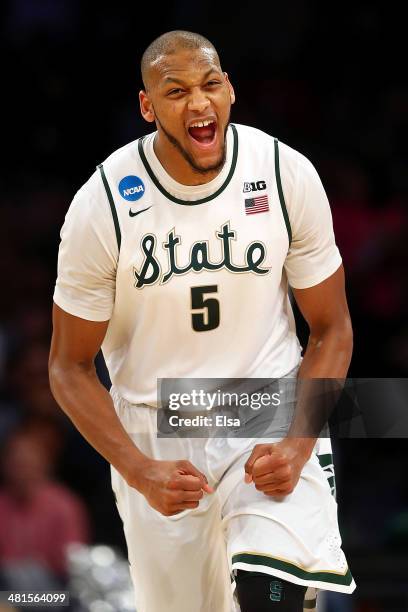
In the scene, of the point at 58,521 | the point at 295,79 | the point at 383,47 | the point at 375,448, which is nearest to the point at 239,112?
the point at 295,79

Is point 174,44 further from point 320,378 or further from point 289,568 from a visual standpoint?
point 289,568

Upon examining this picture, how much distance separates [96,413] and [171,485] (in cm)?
39

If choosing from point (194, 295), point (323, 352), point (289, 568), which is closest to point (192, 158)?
point (194, 295)

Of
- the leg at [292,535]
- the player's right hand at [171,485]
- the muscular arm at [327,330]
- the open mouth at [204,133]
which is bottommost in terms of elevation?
the leg at [292,535]

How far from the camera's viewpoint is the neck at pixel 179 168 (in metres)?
4.05

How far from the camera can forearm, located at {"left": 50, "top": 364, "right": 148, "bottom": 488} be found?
395 centimetres

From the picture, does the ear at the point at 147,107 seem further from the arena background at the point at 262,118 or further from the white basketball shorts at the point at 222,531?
the arena background at the point at 262,118

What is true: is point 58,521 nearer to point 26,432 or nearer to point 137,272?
point 26,432

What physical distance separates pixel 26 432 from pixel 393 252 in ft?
7.61

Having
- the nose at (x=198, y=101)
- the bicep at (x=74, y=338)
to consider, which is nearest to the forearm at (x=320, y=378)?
the bicep at (x=74, y=338)

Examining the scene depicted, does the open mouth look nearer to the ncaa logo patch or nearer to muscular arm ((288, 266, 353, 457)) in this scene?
the ncaa logo patch

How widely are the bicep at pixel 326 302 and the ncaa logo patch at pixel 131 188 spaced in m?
0.59

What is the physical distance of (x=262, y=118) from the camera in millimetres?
7824

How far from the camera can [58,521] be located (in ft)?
19.2
